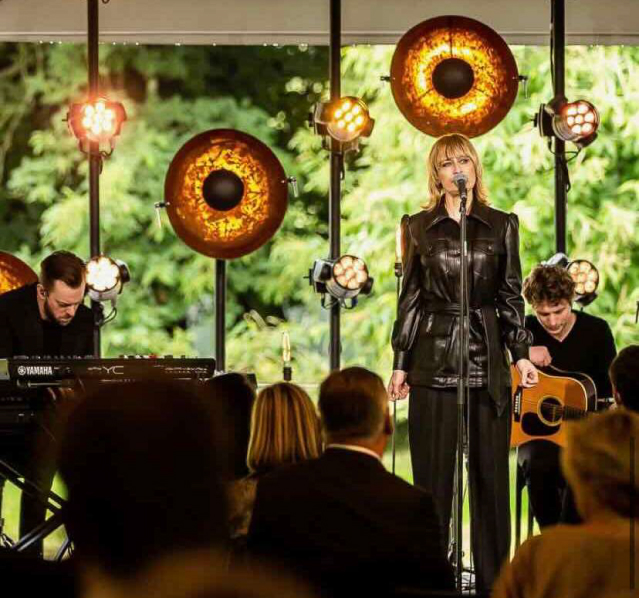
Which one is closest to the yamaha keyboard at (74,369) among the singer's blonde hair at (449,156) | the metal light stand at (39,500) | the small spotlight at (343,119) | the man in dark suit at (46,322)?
the metal light stand at (39,500)

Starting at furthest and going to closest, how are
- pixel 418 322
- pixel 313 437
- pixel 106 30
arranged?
pixel 106 30
pixel 418 322
pixel 313 437

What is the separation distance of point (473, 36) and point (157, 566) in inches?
202

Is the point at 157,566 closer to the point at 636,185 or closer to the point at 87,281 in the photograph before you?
the point at 87,281

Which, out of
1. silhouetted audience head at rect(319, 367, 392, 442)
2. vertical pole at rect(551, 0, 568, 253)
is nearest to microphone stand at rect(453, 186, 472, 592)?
silhouetted audience head at rect(319, 367, 392, 442)

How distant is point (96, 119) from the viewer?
20.7 feet

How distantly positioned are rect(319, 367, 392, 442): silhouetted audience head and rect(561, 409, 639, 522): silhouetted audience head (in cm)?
67

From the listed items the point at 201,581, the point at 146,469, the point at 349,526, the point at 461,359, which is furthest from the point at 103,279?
the point at 201,581

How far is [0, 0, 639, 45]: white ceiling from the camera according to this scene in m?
6.77

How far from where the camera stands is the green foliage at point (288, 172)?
804 cm

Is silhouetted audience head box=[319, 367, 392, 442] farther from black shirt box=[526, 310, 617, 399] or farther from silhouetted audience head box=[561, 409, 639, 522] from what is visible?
black shirt box=[526, 310, 617, 399]

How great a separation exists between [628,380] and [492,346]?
2.74 feet

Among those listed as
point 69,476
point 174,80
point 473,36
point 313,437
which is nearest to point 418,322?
point 313,437

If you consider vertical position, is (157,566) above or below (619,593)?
above

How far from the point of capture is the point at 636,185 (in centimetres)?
816
